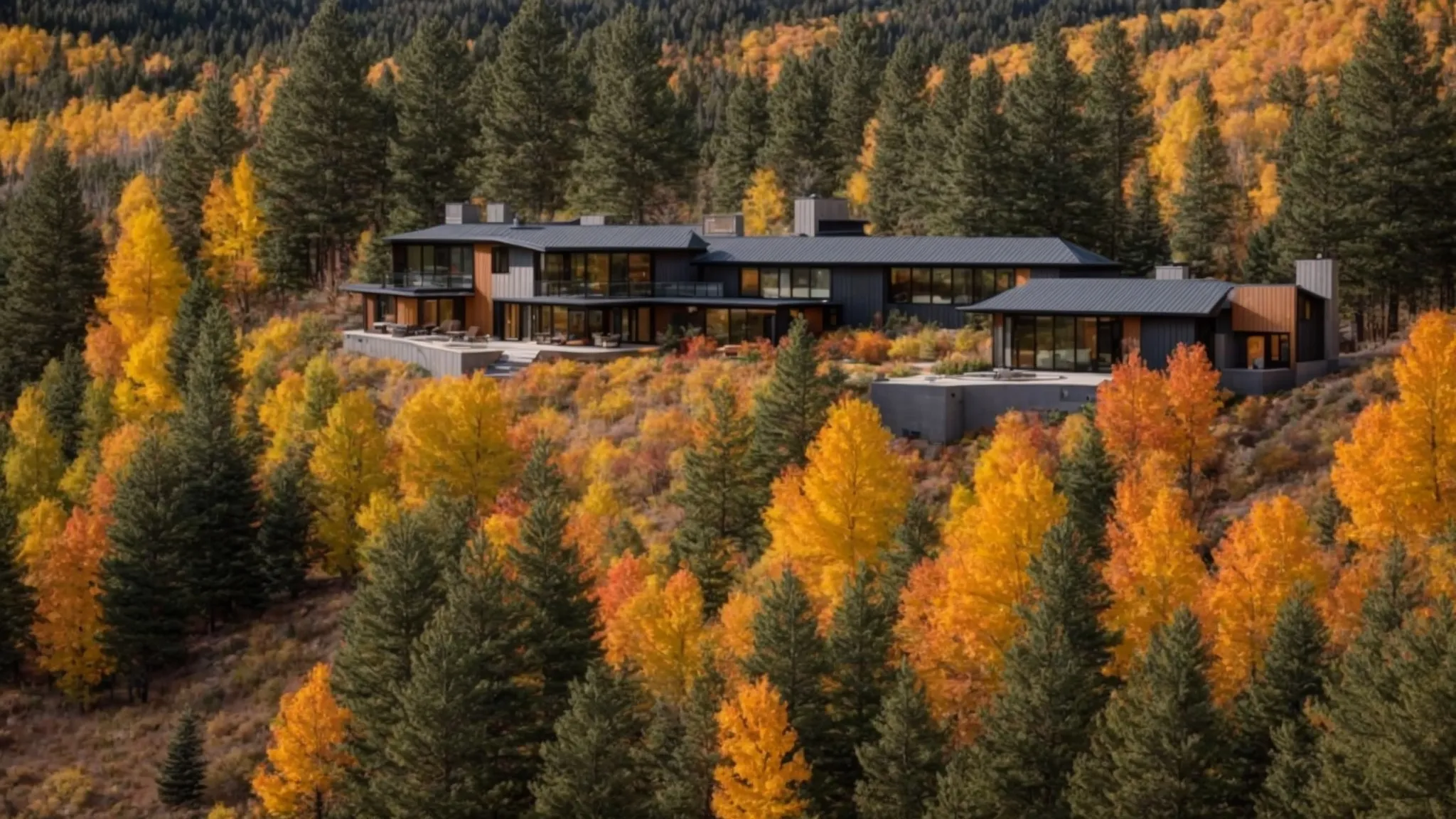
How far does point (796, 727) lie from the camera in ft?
149

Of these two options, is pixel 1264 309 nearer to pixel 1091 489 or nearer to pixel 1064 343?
pixel 1064 343

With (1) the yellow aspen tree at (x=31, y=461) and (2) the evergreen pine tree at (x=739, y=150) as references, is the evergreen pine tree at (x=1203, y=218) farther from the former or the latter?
(1) the yellow aspen tree at (x=31, y=461)

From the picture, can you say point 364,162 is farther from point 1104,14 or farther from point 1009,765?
point 1104,14

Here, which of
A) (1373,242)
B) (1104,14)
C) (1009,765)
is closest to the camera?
(1009,765)

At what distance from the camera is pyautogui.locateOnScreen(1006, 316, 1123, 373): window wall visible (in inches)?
2494

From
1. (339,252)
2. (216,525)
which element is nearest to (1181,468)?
(216,525)

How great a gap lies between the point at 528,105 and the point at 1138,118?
31.1 m

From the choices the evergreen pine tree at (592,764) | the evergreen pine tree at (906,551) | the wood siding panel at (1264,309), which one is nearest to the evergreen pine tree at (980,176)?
the wood siding panel at (1264,309)

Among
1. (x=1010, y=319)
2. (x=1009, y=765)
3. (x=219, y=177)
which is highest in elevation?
(x=219, y=177)

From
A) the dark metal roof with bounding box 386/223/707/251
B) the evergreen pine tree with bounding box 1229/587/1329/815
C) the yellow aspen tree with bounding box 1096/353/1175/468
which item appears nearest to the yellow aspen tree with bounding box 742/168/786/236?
the dark metal roof with bounding box 386/223/707/251

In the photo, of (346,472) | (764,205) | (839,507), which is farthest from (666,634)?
(764,205)

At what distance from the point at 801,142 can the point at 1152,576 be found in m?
58.8

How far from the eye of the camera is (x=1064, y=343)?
64438 millimetres

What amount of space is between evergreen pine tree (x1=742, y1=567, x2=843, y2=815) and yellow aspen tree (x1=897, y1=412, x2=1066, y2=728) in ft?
11.3
